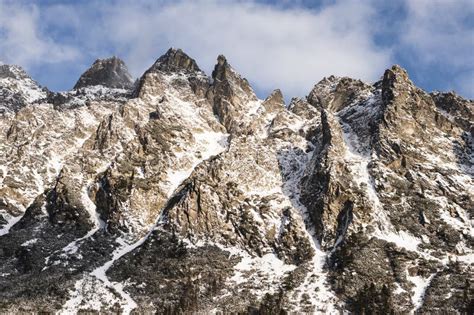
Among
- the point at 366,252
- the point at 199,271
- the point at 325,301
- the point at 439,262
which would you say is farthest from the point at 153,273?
the point at 439,262

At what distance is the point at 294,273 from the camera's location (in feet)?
643

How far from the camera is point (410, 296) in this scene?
180750 millimetres

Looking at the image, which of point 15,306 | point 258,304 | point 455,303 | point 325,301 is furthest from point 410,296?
point 15,306

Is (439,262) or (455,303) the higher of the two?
(439,262)

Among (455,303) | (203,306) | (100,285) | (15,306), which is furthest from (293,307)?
(15,306)

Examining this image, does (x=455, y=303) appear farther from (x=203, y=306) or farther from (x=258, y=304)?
(x=203, y=306)

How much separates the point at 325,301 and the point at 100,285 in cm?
7098

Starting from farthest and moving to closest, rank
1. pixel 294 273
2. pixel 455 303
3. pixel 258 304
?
pixel 294 273, pixel 258 304, pixel 455 303

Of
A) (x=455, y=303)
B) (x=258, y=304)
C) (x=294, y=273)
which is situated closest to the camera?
(x=455, y=303)

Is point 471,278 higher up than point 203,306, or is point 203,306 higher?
point 471,278

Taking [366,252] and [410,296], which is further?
[366,252]

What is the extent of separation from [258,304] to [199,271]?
25.4 m

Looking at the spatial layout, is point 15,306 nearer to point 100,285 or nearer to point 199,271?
point 100,285

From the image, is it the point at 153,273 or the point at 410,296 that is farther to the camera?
the point at 153,273
